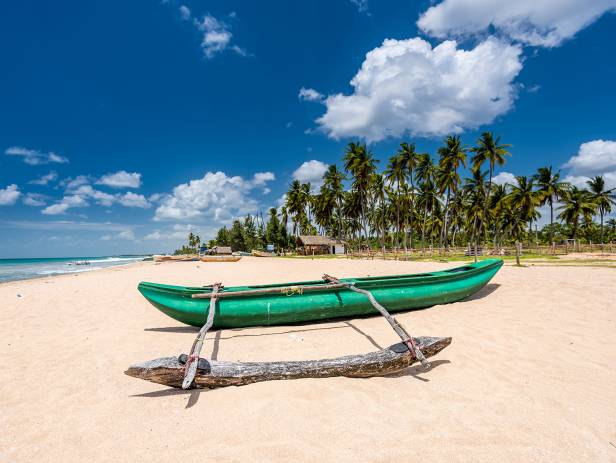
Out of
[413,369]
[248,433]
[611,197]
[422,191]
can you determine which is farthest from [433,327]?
[611,197]

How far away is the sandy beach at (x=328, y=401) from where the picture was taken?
2471 mm

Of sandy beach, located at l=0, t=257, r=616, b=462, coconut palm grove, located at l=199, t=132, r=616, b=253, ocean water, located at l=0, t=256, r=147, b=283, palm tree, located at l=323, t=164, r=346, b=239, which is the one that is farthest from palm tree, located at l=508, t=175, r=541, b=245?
ocean water, located at l=0, t=256, r=147, b=283

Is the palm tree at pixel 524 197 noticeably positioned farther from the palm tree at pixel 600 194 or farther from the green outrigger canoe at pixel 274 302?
the green outrigger canoe at pixel 274 302

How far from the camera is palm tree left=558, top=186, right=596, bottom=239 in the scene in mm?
38906

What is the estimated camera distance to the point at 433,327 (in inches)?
222

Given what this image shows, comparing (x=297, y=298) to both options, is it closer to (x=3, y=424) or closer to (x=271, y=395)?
(x=271, y=395)

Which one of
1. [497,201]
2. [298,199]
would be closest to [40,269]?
[298,199]

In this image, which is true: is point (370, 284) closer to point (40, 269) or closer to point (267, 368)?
point (267, 368)

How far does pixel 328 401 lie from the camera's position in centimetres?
315

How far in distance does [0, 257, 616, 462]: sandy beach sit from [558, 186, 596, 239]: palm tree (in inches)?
1769

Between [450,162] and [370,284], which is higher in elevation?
[450,162]

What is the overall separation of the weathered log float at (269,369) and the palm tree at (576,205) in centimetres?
4688

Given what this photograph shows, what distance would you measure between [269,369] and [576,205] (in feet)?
170

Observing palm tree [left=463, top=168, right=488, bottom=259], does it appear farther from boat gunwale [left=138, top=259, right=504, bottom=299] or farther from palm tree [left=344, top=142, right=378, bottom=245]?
boat gunwale [left=138, top=259, right=504, bottom=299]
